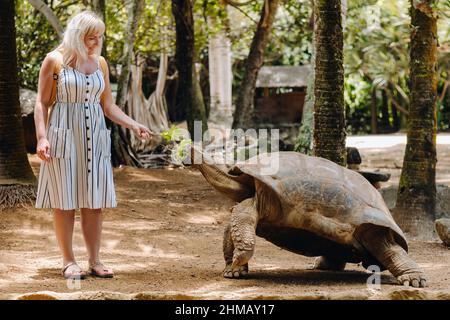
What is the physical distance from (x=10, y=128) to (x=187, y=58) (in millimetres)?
5811

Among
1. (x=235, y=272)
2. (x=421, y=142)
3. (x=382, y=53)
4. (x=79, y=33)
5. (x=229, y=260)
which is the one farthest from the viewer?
(x=382, y=53)

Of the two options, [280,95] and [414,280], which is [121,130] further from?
[280,95]

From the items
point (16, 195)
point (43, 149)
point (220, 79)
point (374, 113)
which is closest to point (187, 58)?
point (16, 195)

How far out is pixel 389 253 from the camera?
236 inches

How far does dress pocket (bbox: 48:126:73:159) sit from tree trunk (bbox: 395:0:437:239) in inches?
198

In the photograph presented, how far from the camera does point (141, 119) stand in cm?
1694

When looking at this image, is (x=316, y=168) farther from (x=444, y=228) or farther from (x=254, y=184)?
(x=444, y=228)

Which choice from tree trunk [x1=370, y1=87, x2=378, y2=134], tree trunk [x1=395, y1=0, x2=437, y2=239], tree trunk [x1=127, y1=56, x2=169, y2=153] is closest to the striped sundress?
tree trunk [x1=395, y1=0, x2=437, y2=239]

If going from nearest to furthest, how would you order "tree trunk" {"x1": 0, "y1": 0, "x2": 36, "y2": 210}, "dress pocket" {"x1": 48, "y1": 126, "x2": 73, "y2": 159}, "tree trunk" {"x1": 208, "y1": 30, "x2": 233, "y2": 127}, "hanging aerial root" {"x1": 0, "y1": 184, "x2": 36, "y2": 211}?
"dress pocket" {"x1": 48, "y1": 126, "x2": 73, "y2": 159}
"hanging aerial root" {"x1": 0, "y1": 184, "x2": 36, "y2": 211}
"tree trunk" {"x1": 0, "y1": 0, "x2": 36, "y2": 210}
"tree trunk" {"x1": 208, "y1": 30, "x2": 233, "y2": 127}

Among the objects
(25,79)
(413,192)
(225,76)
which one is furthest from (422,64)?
(225,76)

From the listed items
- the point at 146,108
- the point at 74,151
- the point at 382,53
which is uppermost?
the point at 382,53

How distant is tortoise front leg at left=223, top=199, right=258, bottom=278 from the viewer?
5809mm

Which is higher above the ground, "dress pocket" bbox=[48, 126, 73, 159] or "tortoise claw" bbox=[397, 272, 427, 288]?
"dress pocket" bbox=[48, 126, 73, 159]

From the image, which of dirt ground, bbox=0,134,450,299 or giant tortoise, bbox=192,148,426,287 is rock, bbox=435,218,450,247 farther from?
giant tortoise, bbox=192,148,426,287
